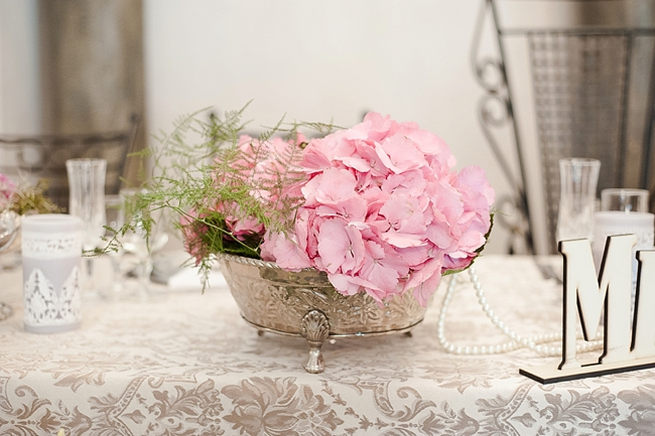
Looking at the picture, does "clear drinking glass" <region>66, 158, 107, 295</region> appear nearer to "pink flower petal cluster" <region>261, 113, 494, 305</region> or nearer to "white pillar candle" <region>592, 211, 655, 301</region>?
"pink flower petal cluster" <region>261, 113, 494, 305</region>

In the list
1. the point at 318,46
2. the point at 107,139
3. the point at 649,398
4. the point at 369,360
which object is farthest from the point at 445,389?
the point at 318,46

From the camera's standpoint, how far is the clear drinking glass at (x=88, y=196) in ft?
4.27

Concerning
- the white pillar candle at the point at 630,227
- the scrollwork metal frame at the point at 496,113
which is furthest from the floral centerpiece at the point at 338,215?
the scrollwork metal frame at the point at 496,113

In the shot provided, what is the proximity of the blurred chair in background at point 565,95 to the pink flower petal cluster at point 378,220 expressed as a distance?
1.42m

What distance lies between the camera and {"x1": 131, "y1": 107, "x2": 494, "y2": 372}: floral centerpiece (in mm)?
900

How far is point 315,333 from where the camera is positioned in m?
0.99

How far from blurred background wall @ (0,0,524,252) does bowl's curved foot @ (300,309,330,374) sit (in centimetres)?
190

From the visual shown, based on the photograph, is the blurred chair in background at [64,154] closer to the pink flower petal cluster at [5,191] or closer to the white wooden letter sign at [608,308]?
the pink flower petal cluster at [5,191]

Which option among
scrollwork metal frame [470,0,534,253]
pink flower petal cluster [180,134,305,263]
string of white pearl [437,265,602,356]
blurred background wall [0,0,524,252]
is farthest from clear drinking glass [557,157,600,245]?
blurred background wall [0,0,524,252]

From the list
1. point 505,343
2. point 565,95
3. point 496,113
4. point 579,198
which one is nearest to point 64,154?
point 496,113

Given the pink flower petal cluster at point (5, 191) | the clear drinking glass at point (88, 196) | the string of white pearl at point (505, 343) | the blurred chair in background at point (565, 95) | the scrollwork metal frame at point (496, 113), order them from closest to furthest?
the string of white pearl at point (505, 343) → the pink flower petal cluster at point (5, 191) → the clear drinking glass at point (88, 196) → the blurred chair in background at point (565, 95) → the scrollwork metal frame at point (496, 113)

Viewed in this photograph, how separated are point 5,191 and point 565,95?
202 cm

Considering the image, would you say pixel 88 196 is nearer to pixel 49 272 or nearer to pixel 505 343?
pixel 49 272

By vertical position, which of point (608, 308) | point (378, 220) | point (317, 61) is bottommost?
point (608, 308)
